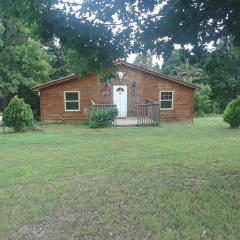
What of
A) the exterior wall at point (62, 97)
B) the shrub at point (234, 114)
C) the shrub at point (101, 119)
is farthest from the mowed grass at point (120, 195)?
the exterior wall at point (62, 97)

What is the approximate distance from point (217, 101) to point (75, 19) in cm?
3620

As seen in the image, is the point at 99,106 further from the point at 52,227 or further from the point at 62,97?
the point at 52,227

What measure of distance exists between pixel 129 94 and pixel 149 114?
2.87 metres

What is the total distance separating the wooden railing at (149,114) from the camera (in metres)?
25.8

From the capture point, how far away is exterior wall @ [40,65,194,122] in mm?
28344

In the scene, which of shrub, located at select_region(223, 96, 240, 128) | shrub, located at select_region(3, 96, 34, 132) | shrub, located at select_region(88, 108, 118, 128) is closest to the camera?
shrub, located at select_region(3, 96, 34, 132)

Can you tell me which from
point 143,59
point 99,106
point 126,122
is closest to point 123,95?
point 99,106

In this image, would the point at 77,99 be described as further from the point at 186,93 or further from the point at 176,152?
the point at 176,152

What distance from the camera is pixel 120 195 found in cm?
708

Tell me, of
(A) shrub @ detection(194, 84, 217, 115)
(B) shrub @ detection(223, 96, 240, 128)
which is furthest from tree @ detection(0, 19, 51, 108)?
(B) shrub @ detection(223, 96, 240, 128)

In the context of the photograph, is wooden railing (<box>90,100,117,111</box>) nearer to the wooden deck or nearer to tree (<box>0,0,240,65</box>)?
the wooden deck

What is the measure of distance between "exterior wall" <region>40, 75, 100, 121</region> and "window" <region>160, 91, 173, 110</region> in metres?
4.29

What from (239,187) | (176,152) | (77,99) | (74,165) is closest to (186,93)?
(77,99)

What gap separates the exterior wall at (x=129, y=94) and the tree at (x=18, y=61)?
5.77 m
